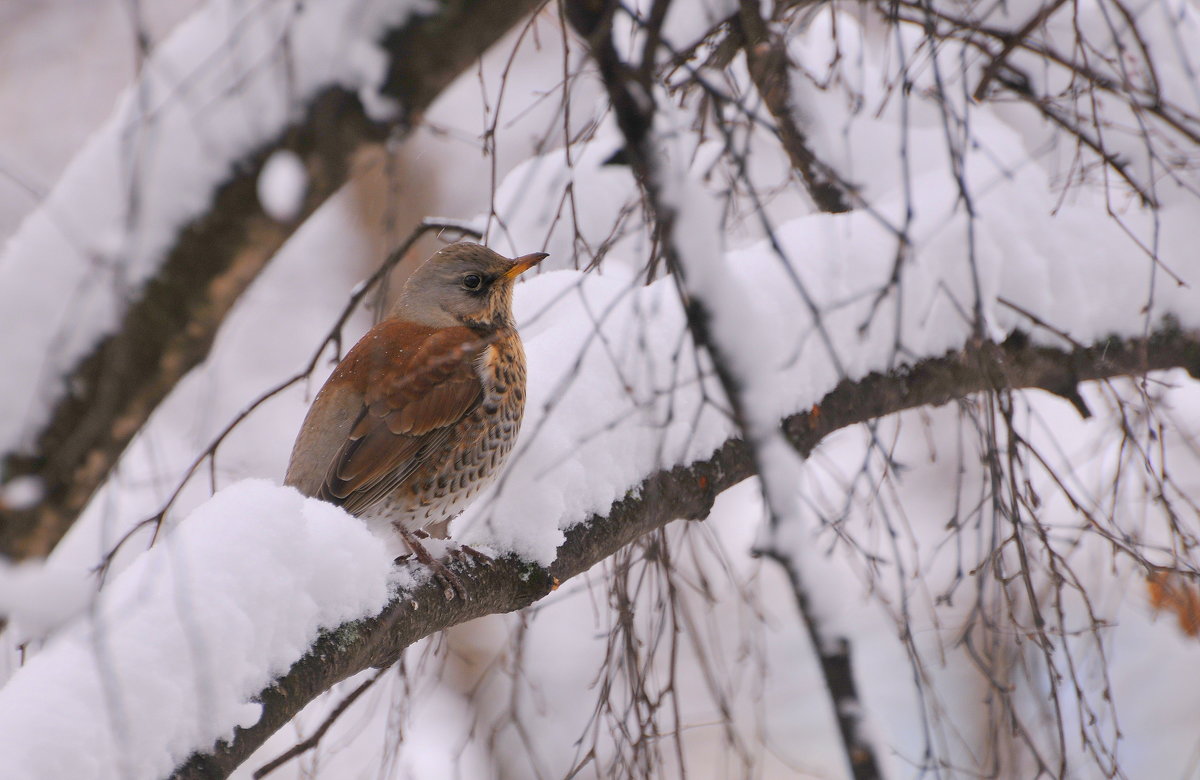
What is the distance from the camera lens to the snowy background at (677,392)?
5.59ft

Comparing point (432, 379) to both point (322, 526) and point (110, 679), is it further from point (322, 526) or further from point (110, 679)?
point (110, 679)

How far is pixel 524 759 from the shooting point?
722cm

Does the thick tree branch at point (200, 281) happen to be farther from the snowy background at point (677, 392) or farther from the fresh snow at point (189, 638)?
the fresh snow at point (189, 638)

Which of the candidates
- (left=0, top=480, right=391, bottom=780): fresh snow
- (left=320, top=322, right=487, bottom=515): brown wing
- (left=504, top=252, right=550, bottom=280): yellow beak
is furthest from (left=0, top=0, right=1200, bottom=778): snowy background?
(left=320, top=322, right=487, bottom=515): brown wing

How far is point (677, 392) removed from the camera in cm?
294

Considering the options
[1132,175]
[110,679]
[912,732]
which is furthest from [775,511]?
[912,732]

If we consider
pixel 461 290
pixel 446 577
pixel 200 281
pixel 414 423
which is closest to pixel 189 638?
pixel 200 281

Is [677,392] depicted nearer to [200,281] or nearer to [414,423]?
[414,423]

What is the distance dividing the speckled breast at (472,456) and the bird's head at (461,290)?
0.81ft

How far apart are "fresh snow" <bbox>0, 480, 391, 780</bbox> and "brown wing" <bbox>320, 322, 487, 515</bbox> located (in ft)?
2.73

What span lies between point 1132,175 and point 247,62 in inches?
126

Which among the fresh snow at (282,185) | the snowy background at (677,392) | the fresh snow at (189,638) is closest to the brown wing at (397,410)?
the snowy background at (677,392)

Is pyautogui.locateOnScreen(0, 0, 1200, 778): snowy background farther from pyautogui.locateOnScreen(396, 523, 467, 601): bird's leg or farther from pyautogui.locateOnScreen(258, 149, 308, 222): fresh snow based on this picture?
pyautogui.locateOnScreen(396, 523, 467, 601): bird's leg

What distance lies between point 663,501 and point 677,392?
0.42 m
